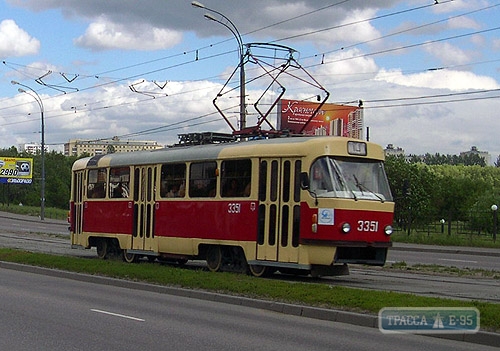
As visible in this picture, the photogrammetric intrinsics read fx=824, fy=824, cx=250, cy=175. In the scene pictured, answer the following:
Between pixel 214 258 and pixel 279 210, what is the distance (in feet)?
9.74

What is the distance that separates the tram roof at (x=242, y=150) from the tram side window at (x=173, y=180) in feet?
0.62

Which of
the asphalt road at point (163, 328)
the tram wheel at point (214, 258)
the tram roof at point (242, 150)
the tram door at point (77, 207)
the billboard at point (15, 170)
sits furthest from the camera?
the billboard at point (15, 170)

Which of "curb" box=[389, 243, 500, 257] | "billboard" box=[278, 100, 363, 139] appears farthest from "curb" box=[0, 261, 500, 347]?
"billboard" box=[278, 100, 363, 139]

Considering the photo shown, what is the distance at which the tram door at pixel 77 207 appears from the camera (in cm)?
2656

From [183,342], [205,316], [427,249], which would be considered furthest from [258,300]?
[427,249]

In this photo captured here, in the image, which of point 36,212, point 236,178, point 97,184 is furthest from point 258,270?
point 36,212

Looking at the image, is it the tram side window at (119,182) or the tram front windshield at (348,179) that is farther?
the tram side window at (119,182)

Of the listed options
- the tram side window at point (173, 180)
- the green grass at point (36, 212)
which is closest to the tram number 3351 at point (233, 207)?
the tram side window at point (173, 180)

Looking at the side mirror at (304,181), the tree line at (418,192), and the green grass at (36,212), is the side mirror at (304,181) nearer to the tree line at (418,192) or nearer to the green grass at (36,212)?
the tree line at (418,192)

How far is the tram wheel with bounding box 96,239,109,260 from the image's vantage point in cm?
2531

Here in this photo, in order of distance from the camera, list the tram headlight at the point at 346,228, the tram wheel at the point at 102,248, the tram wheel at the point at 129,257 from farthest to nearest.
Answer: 1. the tram wheel at the point at 102,248
2. the tram wheel at the point at 129,257
3. the tram headlight at the point at 346,228

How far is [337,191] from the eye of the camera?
17922 millimetres

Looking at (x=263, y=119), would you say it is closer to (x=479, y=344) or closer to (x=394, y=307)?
(x=394, y=307)

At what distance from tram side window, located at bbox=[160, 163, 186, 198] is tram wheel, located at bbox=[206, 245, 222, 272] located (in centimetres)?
177
